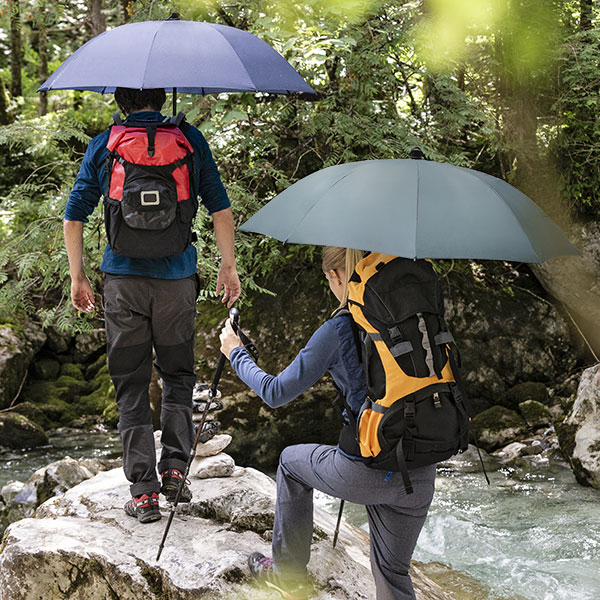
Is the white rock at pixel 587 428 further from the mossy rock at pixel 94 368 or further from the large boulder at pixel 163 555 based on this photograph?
the mossy rock at pixel 94 368

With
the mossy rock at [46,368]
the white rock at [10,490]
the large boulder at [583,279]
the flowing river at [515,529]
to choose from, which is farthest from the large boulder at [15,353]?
the large boulder at [583,279]

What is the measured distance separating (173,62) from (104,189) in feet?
2.23

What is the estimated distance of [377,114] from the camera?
24.5ft

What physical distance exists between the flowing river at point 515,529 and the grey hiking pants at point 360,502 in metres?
1.89

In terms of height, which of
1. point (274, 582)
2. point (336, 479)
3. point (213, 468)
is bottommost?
point (213, 468)

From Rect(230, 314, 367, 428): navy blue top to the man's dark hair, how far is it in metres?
1.52

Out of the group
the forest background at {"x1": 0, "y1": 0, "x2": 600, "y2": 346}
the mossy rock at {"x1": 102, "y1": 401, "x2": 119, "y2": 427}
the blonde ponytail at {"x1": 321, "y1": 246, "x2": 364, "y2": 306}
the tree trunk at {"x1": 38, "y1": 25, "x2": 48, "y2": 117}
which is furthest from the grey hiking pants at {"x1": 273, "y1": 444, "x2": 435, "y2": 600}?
the tree trunk at {"x1": 38, "y1": 25, "x2": 48, "y2": 117}

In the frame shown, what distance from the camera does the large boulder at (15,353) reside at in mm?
9570

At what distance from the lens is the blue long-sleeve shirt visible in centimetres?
272

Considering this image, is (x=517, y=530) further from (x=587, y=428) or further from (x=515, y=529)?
(x=587, y=428)

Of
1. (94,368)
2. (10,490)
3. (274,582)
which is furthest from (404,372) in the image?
(94,368)

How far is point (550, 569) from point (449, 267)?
4.20 m

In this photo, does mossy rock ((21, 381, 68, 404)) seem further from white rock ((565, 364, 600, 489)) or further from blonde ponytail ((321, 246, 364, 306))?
blonde ponytail ((321, 246, 364, 306))

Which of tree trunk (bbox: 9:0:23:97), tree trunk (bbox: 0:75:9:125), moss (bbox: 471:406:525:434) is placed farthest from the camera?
tree trunk (bbox: 9:0:23:97)
